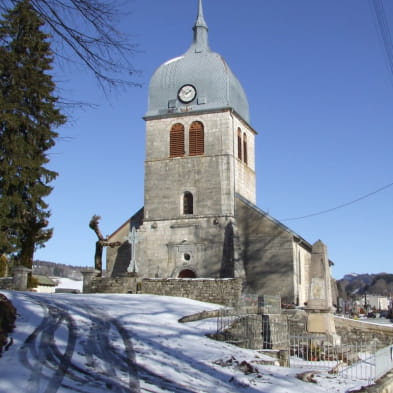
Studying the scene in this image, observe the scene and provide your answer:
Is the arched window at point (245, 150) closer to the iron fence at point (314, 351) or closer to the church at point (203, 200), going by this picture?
the church at point (203, 200)

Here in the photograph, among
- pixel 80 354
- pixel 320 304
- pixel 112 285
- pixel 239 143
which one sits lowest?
pixel 80 354

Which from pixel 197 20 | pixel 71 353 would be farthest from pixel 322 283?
pixel 197 20

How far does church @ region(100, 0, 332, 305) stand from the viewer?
3225 centimetres

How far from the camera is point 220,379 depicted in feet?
41.4

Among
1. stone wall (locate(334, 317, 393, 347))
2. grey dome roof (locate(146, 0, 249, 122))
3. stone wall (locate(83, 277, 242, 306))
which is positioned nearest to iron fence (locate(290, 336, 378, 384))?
stone wall (locate(334, 317, 393, 347))

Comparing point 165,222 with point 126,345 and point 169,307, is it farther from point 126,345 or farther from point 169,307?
point 126,345

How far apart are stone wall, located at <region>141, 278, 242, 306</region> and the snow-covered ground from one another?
6.22 meters

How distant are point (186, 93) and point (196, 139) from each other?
2.89 metres

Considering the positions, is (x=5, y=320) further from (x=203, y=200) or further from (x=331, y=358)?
(x=203, y=200)

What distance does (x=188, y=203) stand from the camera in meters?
34.5

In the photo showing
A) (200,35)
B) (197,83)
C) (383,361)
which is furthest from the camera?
(200,35)

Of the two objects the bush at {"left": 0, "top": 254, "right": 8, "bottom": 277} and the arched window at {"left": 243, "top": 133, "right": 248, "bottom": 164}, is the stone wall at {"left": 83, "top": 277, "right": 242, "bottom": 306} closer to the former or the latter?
the bush at {"left": 0, "top": 254, "right": 8, "bottom": 277}

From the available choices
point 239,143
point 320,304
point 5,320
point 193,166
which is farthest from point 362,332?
point 5,320

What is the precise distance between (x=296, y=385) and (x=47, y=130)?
20014 mm
